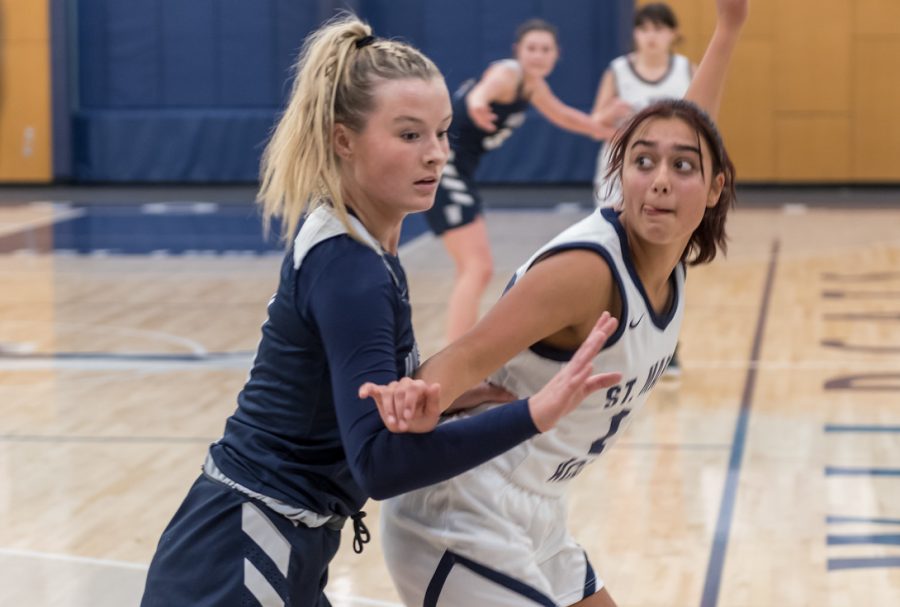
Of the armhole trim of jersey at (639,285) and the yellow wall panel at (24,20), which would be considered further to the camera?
the yellow wall panel at (24,20)

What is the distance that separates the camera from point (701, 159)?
2154mm

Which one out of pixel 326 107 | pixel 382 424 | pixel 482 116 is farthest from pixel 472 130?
pixel 382 424

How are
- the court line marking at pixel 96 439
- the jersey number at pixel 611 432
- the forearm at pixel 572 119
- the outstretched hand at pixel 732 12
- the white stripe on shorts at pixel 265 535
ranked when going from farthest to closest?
the forearm at pixel 572 119, the court line marking at pixel 96 439, the outstretched hand at pixel 732 12, the jersey number at pixel 611 432, the white stripe on shorts at pixel 265 535

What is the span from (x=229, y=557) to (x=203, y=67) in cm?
1305

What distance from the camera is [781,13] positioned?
13406mm

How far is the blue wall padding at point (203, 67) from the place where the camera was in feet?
47.2

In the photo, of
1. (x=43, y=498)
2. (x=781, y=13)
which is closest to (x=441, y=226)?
(x=43, y=498)

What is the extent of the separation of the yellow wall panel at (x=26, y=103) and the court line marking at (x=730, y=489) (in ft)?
29.8

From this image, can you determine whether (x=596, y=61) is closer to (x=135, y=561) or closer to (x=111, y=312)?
(x=111, y=312)

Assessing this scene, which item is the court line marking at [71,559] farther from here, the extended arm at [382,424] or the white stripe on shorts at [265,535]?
the extended arm at [382,424]

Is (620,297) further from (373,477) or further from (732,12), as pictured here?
(732,12)

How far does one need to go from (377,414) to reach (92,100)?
44.6ft

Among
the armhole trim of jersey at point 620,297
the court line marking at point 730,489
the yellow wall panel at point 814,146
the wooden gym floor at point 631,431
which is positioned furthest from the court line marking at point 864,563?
the yellow wall panel at point 814,146

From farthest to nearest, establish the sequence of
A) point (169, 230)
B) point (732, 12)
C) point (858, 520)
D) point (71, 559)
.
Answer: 1. point (169, 230)
2. point (858, 520)
3. point (71, 559)
4. point (732, 12)
